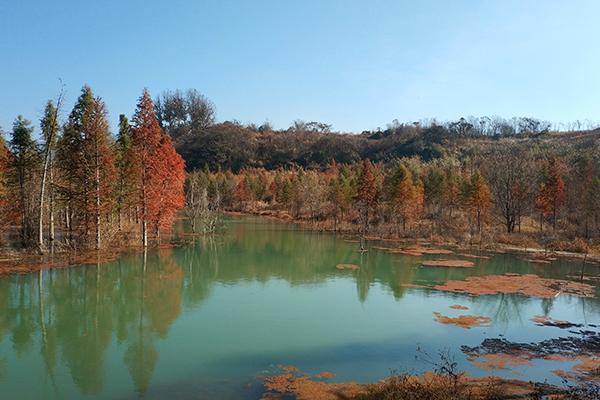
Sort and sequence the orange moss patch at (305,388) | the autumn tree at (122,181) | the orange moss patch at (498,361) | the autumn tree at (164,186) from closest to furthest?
the orange moss patch at (305,388) < the orange moss patch at (498,361) < the autumn tree at (164,186) < the autumn tree at (122,181)

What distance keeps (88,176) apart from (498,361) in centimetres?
2619

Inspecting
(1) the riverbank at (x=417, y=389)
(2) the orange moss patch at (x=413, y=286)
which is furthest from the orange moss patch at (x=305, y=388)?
(2) the orange moss patch at (x=413, y=286)

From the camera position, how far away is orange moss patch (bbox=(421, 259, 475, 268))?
31791 mm

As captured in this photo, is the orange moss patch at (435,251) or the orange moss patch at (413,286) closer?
the orange moss patch at (413,286)

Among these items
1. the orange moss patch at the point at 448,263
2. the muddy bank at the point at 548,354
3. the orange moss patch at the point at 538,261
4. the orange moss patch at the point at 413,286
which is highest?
the orange moss patch at the point at 448,263

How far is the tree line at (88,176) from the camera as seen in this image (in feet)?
96.8

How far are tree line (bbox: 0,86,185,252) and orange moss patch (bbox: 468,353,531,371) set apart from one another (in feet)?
80.2

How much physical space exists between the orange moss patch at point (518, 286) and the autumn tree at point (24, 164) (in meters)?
27.6

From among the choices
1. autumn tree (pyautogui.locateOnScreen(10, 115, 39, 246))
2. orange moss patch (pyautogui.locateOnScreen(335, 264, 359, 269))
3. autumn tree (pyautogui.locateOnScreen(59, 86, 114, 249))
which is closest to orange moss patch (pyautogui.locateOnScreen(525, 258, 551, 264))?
orange moss patch (pyautogui.locateOnScreen(335, 264, 359, 269))

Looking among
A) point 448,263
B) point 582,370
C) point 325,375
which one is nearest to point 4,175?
point 325,375

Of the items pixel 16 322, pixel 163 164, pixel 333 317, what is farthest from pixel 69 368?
pixel 163 164

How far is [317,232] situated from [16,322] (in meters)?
39.9

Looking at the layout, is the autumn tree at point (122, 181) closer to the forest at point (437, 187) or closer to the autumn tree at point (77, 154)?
the autumn tree at point (77, 154)

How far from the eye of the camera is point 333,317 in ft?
59.5
